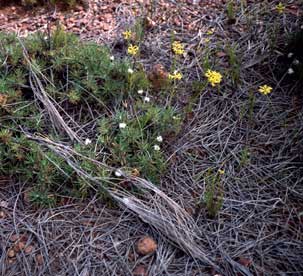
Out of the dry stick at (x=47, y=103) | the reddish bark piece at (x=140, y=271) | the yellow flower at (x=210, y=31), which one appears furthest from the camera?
the yellow flower at (x=210, y=31)

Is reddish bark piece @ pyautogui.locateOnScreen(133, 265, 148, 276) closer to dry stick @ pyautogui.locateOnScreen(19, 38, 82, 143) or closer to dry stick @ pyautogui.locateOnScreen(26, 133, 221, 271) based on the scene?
dry stick @ pyautogui.locateOnScreen(26, 133, 221, 271)

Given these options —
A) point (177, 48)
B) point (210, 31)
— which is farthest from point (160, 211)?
point (210, 31)

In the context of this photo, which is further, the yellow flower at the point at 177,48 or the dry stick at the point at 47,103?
the yellow flower at the point at 177,48

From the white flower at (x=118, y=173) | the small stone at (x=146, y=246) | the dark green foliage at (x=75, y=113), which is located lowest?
the small stone at (x=146, y=246)

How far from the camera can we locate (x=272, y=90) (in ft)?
7.55

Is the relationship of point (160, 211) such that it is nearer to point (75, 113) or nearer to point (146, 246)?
point (146, 246)

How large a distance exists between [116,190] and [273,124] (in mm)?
946

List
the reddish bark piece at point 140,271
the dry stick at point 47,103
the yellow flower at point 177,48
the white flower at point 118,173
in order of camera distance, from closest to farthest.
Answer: the reddish bark piece at point 140,271 → the white flower at point 118,173 → the dry stick at point 47,103 → the yellow flower at point 177,48

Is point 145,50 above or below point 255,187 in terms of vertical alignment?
above

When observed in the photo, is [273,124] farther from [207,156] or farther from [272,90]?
[207,156]

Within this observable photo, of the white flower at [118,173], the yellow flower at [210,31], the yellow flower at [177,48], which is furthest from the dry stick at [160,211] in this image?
the yellow flower at [210,31]

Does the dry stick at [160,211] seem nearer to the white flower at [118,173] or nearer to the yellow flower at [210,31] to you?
the white flower at [118,173]

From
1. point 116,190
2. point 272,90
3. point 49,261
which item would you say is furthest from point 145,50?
point 49,261

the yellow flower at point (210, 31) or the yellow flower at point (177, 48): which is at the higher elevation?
the yellow flower at point (177, 48)
